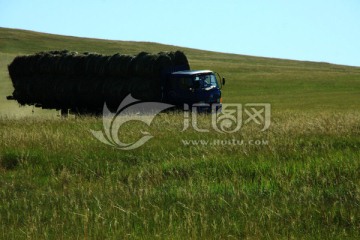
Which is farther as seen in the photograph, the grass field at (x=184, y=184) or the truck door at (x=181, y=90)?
the truck door at (x=181, y=90)

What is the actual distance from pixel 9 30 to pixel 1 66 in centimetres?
7341

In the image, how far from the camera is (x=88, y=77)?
22656 mm

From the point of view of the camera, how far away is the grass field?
5.24m

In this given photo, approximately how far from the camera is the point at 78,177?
27.2 ft

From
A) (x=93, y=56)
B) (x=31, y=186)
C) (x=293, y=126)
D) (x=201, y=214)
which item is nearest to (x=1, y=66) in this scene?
(x=93, y=56)

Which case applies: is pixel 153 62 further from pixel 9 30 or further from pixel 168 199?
pixel 9 30

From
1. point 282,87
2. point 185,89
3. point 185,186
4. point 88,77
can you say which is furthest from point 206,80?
point 282,87

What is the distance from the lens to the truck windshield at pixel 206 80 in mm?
21109

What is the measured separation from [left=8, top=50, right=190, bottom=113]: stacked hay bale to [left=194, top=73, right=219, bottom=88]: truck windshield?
2.98ft

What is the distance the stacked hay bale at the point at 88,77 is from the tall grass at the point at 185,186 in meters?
9.07

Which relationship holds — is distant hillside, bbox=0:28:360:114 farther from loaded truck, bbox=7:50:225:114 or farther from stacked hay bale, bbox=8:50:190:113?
loaded truck, bbox=7:50:225:114

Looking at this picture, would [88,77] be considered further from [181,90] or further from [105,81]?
[181,90]

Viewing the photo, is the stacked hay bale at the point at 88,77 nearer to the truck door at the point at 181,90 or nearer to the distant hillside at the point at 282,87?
the truck door at the point at 181,90

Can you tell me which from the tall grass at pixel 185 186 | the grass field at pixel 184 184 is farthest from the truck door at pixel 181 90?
the tall grass at pixel 185 186
